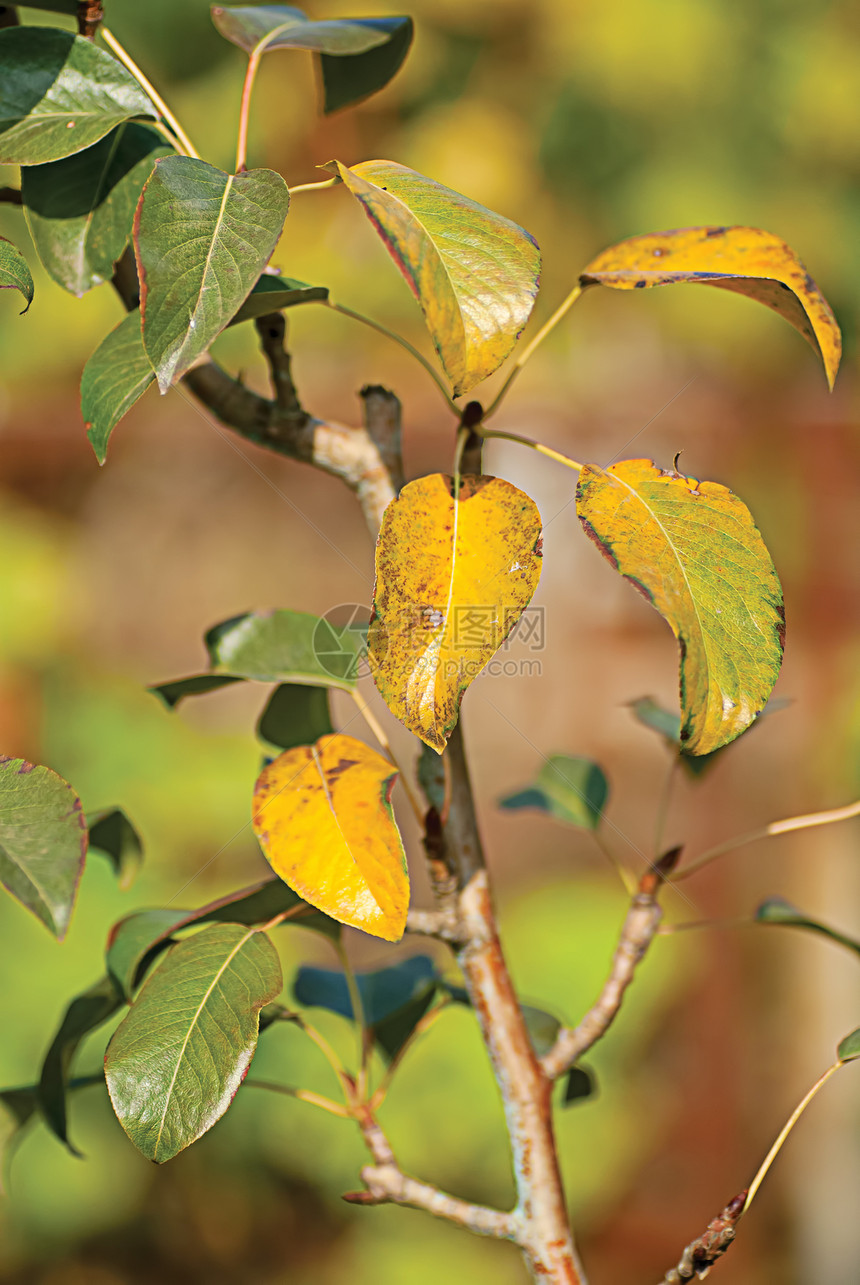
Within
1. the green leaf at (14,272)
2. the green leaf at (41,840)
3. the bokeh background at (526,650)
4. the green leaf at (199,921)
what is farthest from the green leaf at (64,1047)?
the bokeh background at (526,650)

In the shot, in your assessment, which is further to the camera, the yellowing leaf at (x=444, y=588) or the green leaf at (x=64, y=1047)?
the green leaf at (x=64, y=1047)

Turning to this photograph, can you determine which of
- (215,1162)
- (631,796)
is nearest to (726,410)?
(631,796)

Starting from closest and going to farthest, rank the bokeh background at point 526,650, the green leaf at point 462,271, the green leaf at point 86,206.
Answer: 1. the green leaf at point 462,271
2. the green leaf at point 86,206
3. the bokeh background at point 526,650

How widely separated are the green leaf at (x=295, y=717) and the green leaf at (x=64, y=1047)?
115mm

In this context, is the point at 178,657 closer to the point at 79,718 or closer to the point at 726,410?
the point at 79,718

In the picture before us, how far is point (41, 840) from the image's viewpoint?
→ 0.89 feet

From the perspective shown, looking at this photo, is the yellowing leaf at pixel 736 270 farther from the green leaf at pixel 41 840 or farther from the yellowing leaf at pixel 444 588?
the green leaf at pixel 41 840

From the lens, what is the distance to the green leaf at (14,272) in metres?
0.25

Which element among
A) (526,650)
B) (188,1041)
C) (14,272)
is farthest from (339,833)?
(526,650)

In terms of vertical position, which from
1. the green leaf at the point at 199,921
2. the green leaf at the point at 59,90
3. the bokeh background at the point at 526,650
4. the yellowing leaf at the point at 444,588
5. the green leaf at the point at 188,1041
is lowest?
the bokeh background at the point at 526,650

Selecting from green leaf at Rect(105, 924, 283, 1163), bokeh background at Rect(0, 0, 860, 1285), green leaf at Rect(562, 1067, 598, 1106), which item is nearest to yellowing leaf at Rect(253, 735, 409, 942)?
green leaf at Rect(105, 924, 283, 1163)

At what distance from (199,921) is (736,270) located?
283mm

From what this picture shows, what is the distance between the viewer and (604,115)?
240cm

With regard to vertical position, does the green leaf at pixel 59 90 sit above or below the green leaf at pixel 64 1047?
above
